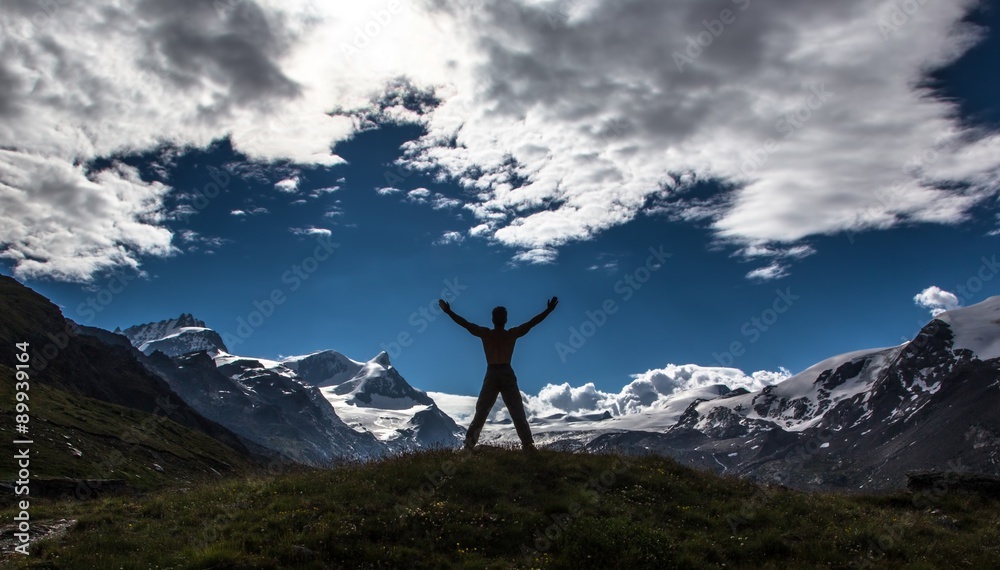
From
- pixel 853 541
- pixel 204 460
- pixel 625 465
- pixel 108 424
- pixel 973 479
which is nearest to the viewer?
pixel 853 541

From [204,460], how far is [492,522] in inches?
5127

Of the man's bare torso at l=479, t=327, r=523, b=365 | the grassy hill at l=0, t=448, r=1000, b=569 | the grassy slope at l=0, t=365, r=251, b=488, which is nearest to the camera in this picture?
the grassy hill at l=0, t=448, r=1000, b=569

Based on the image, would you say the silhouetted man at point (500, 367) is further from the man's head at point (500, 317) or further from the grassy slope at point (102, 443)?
the grassy slope at point (102, 443)

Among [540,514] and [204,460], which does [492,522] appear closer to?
[540,514]

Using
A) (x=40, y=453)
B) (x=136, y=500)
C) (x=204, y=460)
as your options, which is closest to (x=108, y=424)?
(x=204, y=460)

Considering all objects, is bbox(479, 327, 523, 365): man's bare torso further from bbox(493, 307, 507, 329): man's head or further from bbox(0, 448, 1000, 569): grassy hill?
bbox(0, 448, 1000, 569): grassy hill

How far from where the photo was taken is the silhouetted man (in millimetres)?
18547

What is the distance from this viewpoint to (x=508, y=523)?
13.7 meters

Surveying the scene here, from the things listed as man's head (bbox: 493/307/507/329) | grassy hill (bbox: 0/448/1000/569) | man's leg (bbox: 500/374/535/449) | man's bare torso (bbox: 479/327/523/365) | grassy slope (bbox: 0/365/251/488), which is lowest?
grassy hill (bbox: 0/448/1000/569)

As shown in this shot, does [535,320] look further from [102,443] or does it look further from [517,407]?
[102,443]

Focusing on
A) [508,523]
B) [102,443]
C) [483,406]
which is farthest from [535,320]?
[102,443]

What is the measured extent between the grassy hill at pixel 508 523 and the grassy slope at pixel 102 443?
3172 cm

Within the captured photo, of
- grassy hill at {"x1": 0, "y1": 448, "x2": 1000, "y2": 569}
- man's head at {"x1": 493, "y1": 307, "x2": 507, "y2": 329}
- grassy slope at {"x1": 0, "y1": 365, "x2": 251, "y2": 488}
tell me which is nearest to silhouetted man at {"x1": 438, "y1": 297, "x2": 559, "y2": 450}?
man's head at {"x1": 493, "y1": 307, "x2": 507, "y2": 329}

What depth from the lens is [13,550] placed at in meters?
13.0
